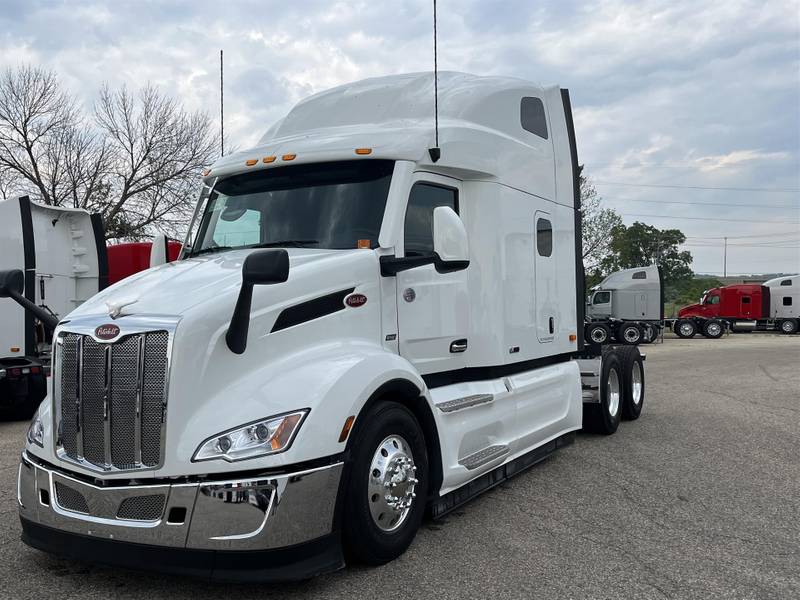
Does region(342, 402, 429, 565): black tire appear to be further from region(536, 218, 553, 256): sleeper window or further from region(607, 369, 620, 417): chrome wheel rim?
region(607, 369, 620, 417): chrome wheel rim

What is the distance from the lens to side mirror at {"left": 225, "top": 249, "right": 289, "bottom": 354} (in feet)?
12.2

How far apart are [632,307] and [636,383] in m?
24.5

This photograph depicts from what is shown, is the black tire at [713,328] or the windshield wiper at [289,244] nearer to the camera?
the windshield wiper at [289,244]

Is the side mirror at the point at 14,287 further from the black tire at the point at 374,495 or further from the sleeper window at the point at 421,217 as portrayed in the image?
the sleeper window at the point at 421,217

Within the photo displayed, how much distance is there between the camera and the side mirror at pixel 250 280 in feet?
12.2

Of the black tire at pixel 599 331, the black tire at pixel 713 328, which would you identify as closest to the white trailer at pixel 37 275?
the black tire at pixel 599 331

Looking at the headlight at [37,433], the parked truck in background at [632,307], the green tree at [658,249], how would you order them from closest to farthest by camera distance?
the headlight at [37,433] < the parked truck in background at [632,307] < the green tree at [658,249]

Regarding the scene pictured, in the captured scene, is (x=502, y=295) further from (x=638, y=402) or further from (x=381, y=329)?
(x=638, y=402)

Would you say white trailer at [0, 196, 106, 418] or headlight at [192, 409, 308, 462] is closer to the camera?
headlight at [192, 409, 308, 462]

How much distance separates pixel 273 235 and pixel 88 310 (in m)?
1.38

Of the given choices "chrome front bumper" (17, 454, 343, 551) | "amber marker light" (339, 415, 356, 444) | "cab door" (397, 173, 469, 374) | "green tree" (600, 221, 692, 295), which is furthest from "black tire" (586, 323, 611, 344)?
"green tree" (600, 221, 692, 295)

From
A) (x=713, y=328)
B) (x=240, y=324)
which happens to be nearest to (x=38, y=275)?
(x=240, y=324)

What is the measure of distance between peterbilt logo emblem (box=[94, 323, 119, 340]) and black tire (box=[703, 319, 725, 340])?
3741 cm

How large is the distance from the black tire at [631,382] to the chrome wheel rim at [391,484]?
562 cm
